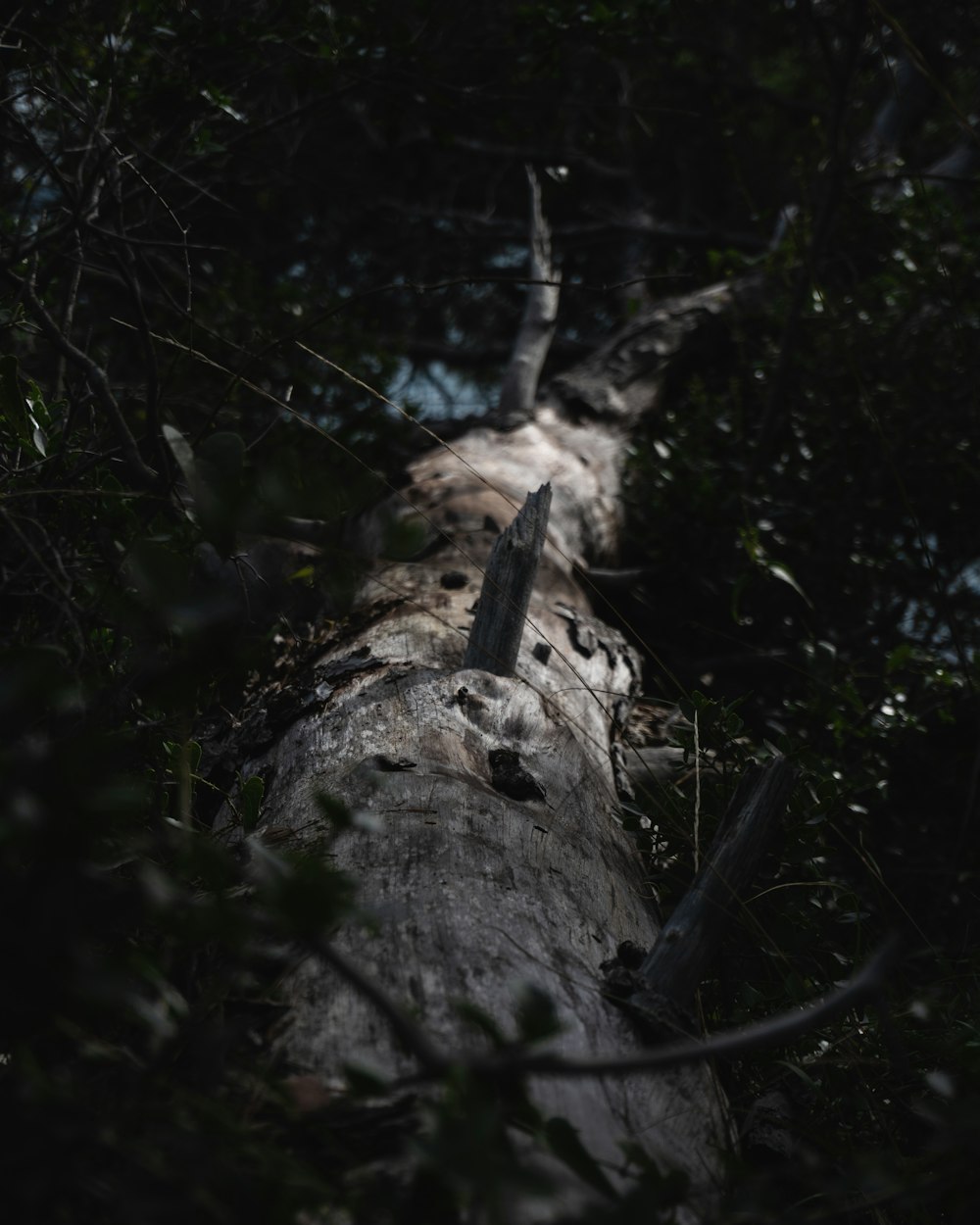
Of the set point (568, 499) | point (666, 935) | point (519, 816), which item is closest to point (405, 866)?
point (519, 816)

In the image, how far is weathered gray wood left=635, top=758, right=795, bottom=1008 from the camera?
1.18m

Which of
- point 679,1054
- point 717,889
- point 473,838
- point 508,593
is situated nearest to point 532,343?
point 508,593

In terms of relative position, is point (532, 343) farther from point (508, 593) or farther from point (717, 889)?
point (717, 889)

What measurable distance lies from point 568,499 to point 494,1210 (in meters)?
2.85

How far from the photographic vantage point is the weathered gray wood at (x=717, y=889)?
1.18 metres

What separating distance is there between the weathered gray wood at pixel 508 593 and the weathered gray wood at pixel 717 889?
2.25 ft

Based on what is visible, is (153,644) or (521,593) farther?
(521,593)

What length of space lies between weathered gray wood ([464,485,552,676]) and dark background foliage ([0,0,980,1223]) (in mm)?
432

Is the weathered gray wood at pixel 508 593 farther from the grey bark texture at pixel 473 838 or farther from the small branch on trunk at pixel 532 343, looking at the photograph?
the small branch on trunk at pixel 532 343

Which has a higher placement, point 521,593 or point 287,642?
point 521,593

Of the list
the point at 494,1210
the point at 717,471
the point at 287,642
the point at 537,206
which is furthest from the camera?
the point at 537,206

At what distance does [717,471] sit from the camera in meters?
3.89

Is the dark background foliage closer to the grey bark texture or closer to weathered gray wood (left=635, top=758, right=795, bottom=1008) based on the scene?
the grey bark texture

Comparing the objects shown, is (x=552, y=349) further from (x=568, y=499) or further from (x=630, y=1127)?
(x=630, y=1127)
